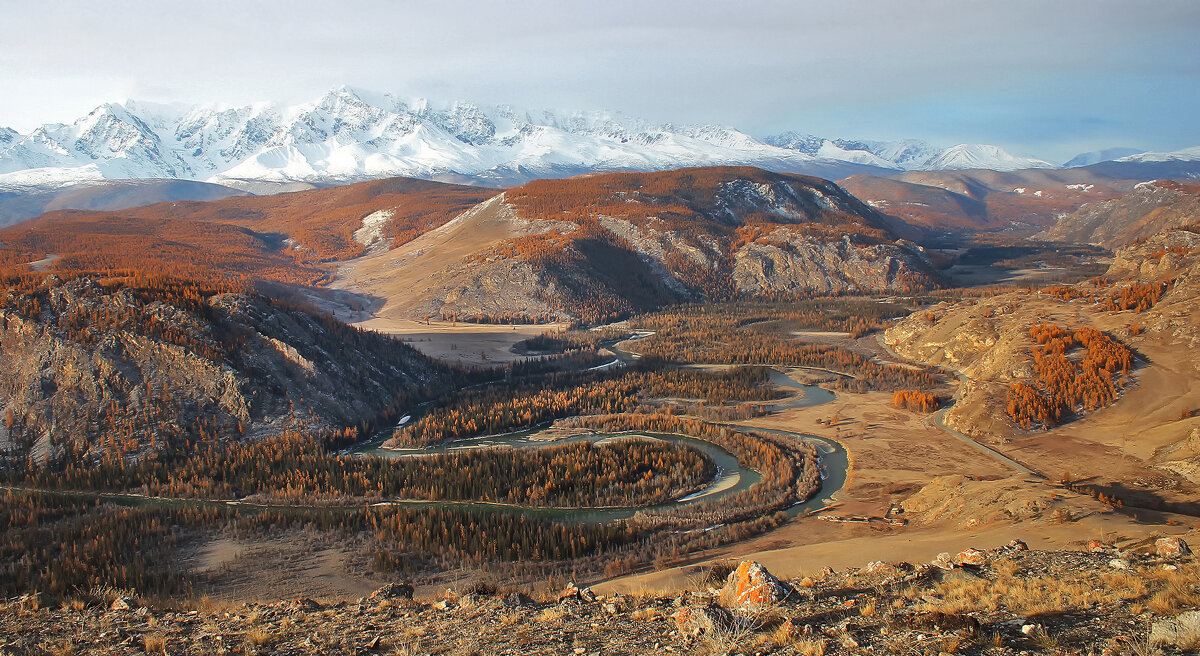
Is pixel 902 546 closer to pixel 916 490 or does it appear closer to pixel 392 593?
pixel 916 490

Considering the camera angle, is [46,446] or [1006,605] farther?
[46,446]

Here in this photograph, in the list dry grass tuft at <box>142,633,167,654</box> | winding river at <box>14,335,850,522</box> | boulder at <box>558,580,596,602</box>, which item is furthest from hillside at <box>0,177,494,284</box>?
boulder at <box>558,580,596,602</box>

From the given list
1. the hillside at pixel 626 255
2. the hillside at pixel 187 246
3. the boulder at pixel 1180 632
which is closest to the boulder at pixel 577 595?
the boulder at pixel 1180 632

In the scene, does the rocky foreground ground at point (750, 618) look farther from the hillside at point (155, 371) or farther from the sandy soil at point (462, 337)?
the sandy soil at point (462, 337)

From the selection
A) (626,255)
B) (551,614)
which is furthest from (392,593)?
(626,255)

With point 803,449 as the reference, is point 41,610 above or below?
above

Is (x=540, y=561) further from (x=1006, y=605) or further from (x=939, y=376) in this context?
(x=939, y=376)

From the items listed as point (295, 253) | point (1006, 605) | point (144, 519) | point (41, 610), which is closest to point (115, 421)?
point (144, 519)
